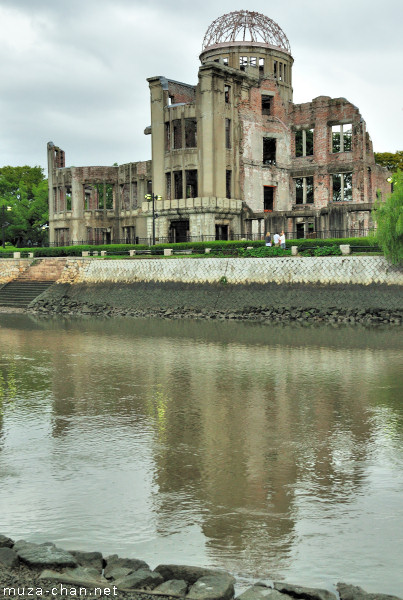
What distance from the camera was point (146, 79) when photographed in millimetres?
57562

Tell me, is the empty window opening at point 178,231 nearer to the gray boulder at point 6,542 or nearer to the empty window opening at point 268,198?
the empty window opening at point 268,198

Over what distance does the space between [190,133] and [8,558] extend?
52251 mm

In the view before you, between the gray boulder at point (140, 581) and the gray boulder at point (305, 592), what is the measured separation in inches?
46.5

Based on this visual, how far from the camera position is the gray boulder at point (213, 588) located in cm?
633

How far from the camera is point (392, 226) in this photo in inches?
1412

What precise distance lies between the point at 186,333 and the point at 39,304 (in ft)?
57.8

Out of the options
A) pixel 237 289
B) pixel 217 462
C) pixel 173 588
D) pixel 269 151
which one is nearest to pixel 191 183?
pixel 269 151

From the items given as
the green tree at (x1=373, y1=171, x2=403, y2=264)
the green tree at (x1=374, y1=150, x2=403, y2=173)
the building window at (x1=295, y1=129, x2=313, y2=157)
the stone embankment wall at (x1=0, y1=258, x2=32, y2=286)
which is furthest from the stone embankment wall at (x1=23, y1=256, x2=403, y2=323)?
the green tree at (x1=374, y1=150, x2=403, y2=173)

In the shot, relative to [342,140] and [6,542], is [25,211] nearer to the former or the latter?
[342,140]

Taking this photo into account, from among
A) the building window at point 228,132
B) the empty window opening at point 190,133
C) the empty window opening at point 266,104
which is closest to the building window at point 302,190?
the empty window opening at point 266,104

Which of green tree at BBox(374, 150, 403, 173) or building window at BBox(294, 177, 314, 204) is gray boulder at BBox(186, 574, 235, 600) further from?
green tree at BBox(374, 150, 403, 173)

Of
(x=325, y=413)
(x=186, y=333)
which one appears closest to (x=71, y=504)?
(x=325, y=413)

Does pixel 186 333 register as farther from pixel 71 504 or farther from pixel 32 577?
pixel 32 577

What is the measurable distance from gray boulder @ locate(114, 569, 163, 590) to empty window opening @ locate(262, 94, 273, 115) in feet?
190
